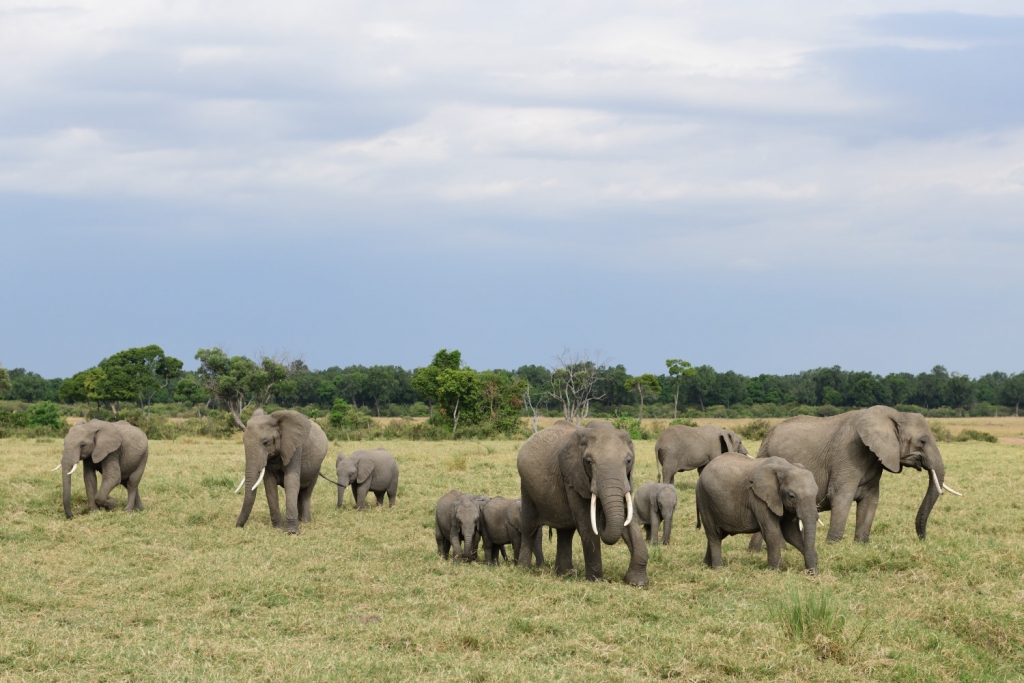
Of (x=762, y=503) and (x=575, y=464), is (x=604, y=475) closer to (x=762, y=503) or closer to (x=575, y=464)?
(x=575, y=464)

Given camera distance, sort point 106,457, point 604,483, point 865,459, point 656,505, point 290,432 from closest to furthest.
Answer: point 604,483 → point 865,459 → point 656,505 → point 290,432 → point 106,457

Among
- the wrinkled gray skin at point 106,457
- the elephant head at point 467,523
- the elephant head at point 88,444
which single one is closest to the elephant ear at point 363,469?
the wrinkled gray skin at point 106,457

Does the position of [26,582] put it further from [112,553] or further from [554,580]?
[554,580]

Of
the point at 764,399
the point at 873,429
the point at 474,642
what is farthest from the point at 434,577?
the point at 764,399

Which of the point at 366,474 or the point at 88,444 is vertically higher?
the point at 88,444

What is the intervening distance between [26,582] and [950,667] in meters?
10.3

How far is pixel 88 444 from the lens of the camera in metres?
17.4

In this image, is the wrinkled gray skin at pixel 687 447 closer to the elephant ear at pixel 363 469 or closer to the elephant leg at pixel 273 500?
the elephant ear at pixel 363 469

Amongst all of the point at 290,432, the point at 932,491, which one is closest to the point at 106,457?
the point at 290,432

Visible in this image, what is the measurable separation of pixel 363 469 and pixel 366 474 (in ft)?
0.40

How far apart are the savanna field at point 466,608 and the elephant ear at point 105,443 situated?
1189mm

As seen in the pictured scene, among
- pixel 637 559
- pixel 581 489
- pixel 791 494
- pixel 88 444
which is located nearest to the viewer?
pixel 581 489

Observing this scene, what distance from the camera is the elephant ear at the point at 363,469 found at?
739 inches

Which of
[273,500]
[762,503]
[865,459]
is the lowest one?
[273,500]
